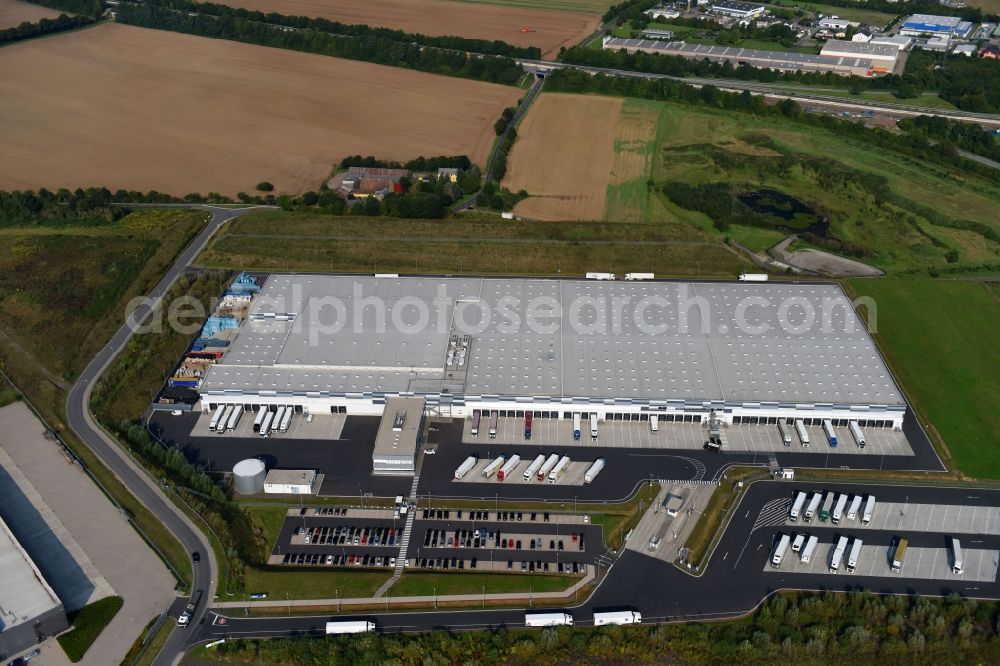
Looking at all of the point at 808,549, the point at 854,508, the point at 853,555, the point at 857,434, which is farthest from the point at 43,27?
the point at 853,555

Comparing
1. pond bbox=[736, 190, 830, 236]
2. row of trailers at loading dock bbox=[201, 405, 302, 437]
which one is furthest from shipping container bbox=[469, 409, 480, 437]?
pond bbox=[736, 190, 830, 236]

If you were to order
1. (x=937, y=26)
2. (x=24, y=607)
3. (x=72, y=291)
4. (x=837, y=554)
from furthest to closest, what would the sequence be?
1. (x=937, y=26)
2. (x=72, y=291)
3. (x=837, y=554)
4. (x=24, y=607)

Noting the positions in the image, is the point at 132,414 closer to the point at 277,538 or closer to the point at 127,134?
the point at 277,538

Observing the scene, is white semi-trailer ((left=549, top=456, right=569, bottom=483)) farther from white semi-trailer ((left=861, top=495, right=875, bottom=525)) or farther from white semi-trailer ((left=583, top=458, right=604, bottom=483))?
white semi-trailer ((left=861, top=495, right=875, bottom=525))

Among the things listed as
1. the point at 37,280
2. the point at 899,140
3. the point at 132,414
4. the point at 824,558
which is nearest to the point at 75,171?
the point at 37,280

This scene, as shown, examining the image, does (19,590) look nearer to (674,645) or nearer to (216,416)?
(216,416)

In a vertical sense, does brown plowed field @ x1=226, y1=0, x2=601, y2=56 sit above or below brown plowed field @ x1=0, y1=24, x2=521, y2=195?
above
